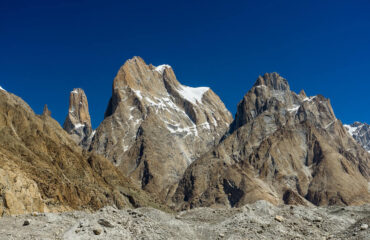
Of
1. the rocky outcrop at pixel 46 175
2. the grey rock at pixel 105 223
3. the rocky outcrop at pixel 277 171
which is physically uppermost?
the rocky outcrop at pixel 277 171

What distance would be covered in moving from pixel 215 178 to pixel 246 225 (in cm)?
12549

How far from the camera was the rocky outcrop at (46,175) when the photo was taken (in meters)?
44.7

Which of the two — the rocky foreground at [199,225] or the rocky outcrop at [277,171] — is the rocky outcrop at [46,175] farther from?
the rocky outcrop at [277,171]

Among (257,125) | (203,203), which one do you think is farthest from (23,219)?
(257,125)

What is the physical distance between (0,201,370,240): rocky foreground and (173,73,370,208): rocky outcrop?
9929 cm

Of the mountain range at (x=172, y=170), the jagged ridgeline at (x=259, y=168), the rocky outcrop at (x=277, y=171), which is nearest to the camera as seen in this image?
the mountain range at (x=172, y=170)

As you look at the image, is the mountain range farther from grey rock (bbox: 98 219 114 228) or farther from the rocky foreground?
grey rock (bbox: 98 219 114 228)

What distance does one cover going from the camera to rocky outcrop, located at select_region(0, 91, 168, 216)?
147 feet

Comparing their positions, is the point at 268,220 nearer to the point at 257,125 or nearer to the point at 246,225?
the point at 246,225

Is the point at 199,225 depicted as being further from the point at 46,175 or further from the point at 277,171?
the point at 277,171

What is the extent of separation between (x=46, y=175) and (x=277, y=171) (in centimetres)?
11238

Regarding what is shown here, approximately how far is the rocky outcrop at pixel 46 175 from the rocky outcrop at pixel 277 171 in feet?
174

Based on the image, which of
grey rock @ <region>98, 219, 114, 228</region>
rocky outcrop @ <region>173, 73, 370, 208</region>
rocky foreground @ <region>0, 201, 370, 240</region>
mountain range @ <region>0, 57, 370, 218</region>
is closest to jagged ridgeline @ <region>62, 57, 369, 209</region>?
rocky outcrop @ <region>173, 73, 370, 208</region>

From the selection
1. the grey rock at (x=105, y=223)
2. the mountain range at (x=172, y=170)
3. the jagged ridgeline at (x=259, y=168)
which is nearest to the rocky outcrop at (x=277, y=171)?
the jagged ridgeline at (x=259, y=168)
